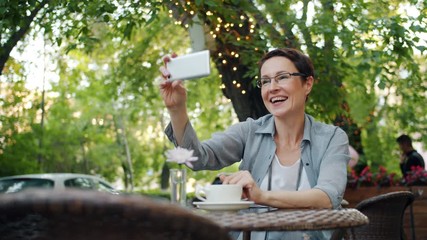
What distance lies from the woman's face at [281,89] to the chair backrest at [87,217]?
1.80 meters

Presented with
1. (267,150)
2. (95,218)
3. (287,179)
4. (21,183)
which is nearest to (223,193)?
(287,179)

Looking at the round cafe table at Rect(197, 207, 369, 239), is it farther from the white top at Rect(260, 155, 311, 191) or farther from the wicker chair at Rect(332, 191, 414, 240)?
the wicker chair at Rect(332, 191, 414, 240)

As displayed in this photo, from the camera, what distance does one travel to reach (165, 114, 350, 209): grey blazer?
2988mm

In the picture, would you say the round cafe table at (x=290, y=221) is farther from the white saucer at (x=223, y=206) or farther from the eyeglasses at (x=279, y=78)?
the eyeglasses at (x=279, y=78)

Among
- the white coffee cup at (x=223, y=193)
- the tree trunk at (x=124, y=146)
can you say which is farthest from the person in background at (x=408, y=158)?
the tree trunk at (x=124, y=146)

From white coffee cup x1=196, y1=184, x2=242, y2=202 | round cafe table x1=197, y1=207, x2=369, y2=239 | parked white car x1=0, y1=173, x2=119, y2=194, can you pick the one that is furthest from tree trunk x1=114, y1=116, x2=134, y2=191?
round cafe table x1=197, y1=207, x2=369, y2=239

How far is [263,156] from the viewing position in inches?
126

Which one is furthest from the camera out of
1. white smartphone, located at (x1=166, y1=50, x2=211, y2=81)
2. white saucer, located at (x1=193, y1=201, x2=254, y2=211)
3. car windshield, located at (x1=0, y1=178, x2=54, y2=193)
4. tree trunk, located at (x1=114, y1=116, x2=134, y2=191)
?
tree trunk, located at (x1=114, y1=116, x2=134, y2=191)

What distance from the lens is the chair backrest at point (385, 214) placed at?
15.8 ft

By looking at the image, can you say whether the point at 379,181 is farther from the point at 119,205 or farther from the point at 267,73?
the point at 119,205

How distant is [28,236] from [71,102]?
84.9 feet

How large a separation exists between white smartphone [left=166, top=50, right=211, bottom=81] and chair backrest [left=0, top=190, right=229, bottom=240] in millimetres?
889

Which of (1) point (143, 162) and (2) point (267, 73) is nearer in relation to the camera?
(2) point (267, 73)

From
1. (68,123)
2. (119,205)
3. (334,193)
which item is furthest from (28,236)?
(68,123)
